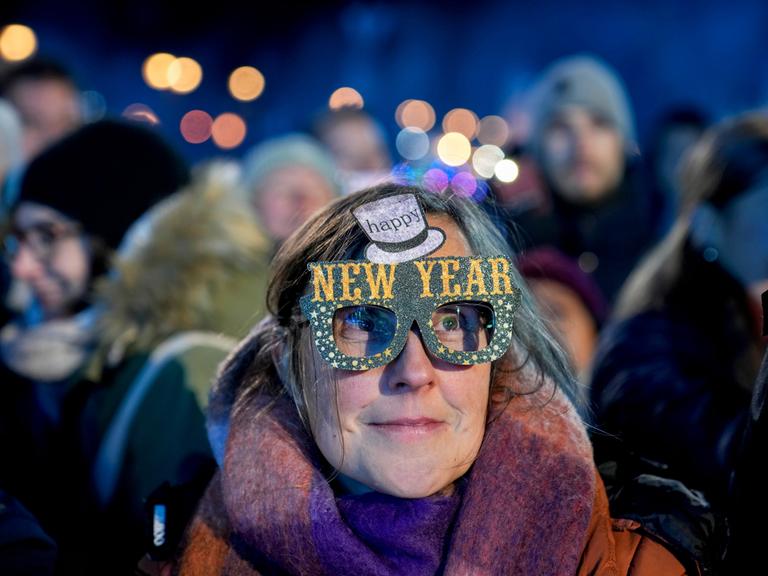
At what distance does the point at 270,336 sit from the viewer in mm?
2465

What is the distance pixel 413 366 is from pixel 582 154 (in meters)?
3.72

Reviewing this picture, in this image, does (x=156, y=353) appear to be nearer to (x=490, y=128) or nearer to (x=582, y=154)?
(x=582, y=154)

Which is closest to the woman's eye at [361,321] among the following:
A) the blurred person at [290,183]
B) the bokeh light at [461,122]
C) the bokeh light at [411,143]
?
the blurred person at [290,183]

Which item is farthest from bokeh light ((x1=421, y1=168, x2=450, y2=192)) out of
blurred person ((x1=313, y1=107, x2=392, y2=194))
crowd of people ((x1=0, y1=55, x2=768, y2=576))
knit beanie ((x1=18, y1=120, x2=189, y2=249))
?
blurred person ((x1=313, y1=107, x2=392, y2=194))

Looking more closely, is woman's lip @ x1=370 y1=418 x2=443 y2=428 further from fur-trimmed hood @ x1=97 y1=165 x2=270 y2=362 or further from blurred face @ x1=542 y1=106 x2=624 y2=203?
blurred face @ x1=542 y1=106 x2=624 y2=203

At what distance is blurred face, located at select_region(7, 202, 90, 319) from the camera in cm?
412

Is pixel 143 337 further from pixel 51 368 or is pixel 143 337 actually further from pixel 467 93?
pixel 467 93

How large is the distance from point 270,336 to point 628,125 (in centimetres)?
421

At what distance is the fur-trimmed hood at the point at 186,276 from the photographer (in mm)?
3672

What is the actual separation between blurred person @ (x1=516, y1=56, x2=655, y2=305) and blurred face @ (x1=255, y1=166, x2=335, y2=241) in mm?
1324

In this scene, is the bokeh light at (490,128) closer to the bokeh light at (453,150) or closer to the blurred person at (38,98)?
the bokeh light at (453,150)

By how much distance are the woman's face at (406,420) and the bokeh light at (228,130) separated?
1867 cm

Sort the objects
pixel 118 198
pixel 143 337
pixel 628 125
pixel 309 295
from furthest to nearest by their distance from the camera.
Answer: pixel 628 125 → pixel 118 198 → pixel 143 337 → pixel 309 295

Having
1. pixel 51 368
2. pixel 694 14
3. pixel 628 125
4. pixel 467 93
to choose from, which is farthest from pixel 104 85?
pixel 51 368
